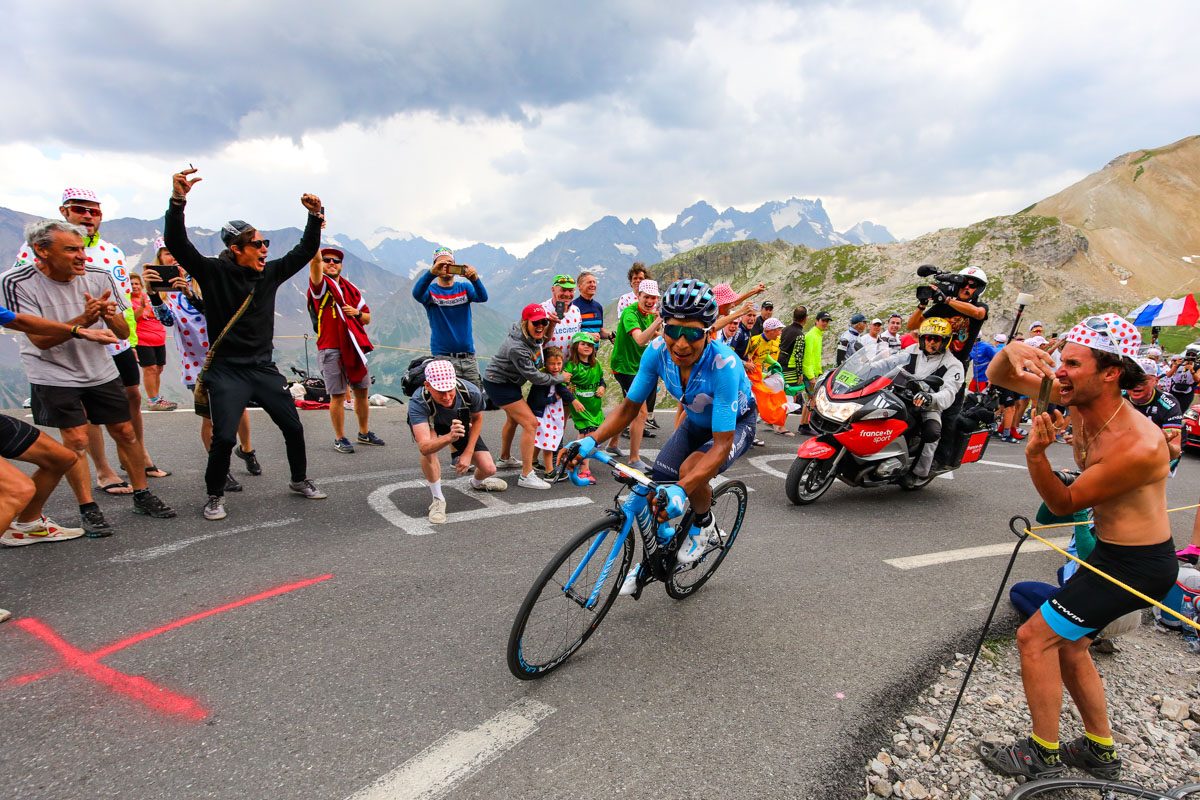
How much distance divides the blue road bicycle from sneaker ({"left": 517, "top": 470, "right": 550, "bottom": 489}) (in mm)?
2576

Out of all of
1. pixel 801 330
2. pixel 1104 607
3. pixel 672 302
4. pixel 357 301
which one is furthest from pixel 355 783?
pixel 801 330

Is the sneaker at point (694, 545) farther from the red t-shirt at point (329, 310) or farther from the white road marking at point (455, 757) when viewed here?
the red t-shirt at point (329, 310)

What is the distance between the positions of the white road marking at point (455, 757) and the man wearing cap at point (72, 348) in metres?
3.36

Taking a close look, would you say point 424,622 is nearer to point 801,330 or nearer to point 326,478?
point 326,478

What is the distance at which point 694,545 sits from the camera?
3486mm

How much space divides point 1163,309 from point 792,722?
670 centimetres

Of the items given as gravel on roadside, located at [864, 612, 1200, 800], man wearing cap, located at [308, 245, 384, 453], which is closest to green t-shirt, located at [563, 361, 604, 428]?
man wearing cap, located at [308, 245, 384, 453]

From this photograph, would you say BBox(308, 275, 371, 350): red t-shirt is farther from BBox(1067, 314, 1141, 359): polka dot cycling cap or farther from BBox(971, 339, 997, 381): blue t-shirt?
BBox(971, 339, 997, 381): blue t-shirt

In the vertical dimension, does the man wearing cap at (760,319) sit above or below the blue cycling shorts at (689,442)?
above

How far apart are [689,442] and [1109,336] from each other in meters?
2.14

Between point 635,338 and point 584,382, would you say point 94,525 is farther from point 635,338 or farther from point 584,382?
point 635,338

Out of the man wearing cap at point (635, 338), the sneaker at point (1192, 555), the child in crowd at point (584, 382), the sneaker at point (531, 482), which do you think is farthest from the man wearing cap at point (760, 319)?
the sneaker at point (1192, 555)

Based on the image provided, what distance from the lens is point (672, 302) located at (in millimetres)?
2977

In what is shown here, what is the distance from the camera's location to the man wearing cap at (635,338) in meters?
6.66
